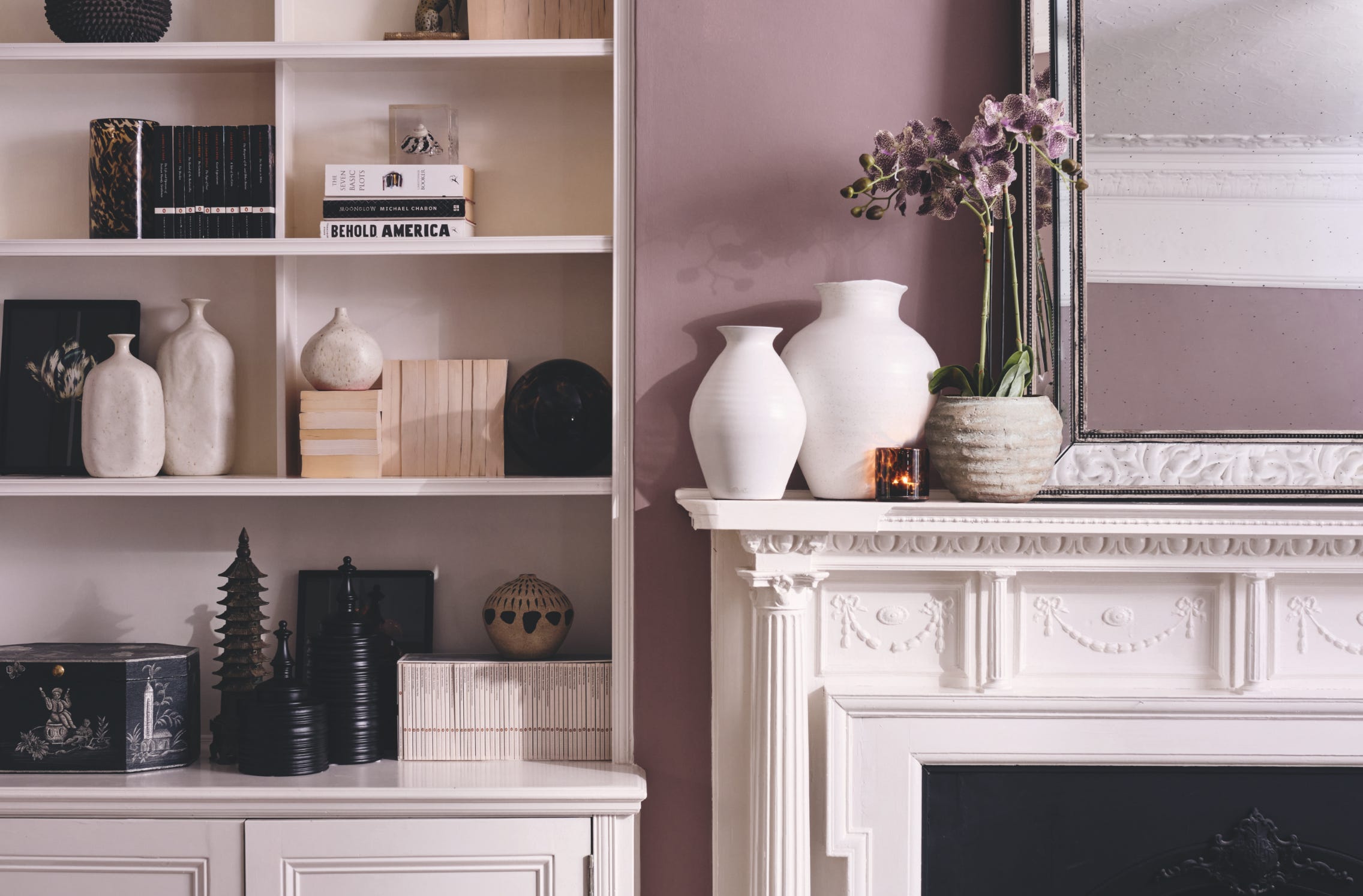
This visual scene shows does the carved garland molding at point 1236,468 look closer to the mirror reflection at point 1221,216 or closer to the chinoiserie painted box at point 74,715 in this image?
the mirror reflection at point 1221,216

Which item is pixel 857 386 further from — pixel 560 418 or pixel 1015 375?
pixel 560 418

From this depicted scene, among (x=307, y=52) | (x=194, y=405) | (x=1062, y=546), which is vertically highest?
(x=307, y=52)

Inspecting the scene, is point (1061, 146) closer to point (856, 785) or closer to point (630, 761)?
point (856, 785)

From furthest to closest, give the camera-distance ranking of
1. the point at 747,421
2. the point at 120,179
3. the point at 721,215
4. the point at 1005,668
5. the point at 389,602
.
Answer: the point at 389,602
the point at 120,179
the point at 721,215
the point at 1005,668
the point at 747,421

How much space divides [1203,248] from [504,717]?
4.62 feet

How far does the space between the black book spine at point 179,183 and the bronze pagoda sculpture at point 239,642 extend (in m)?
0.55

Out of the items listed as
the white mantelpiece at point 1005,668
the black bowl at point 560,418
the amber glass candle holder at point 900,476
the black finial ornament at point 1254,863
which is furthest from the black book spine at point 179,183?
the black finial ornament at point 1254,863

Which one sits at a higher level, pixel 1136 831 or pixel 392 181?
pixel 392 181

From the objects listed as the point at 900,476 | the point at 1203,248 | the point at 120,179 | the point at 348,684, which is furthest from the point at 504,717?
the point at 1203,248

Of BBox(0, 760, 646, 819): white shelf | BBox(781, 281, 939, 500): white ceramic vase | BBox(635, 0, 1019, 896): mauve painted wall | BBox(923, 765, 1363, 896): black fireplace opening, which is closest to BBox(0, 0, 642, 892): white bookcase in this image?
BBox(635, 0, 1019, 896): mauve painted wall

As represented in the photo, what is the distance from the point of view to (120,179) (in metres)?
1.82

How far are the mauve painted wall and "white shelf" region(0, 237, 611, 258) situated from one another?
0.46 ft

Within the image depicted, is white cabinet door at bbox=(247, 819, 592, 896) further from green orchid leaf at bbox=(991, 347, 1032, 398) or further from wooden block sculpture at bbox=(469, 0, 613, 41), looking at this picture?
wooden block sculpture at bbox=(469, 0, 613, 41)

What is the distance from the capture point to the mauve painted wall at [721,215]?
67.2 inches
